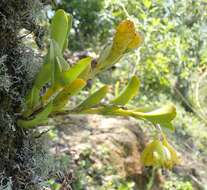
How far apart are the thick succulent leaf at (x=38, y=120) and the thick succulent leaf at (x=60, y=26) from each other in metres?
0.17

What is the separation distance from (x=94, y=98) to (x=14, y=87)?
0.18 meters

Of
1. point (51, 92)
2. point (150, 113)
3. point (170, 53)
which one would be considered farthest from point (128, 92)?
point (170, 53)

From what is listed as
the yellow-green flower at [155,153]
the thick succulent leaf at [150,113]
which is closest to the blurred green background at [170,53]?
the yellow-green flower at [155,153]

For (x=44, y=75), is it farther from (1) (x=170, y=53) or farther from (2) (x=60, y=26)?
(1) (x=170, y=53)

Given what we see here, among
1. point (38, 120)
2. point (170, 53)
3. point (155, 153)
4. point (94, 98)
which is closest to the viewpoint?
point (38, 120)

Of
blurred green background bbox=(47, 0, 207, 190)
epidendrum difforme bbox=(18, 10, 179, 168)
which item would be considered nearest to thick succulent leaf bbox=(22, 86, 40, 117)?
epidendrum difforme bbox=(18, 10, 179, 168)

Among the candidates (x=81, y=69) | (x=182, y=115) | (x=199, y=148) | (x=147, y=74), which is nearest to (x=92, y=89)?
(x=147, y=74)

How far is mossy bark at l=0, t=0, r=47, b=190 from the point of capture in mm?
893

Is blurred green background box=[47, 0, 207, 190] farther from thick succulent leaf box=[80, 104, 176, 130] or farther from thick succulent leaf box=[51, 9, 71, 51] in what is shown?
thick succulent leaf box=[51, 9, 71, 51]

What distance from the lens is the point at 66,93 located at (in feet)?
3.10

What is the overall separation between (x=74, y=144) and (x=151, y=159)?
1647 millimetres

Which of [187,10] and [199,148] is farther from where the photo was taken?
[199,148]

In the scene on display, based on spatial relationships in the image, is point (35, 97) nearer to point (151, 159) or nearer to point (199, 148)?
point (151, 159)

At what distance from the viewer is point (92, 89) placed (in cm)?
395
